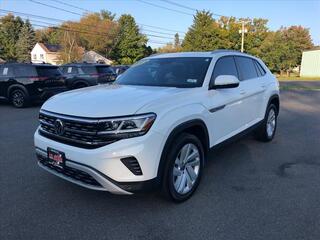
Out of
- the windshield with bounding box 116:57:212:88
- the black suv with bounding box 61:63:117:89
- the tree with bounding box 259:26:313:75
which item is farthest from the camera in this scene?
the tree with bounding box 259:26:313:75

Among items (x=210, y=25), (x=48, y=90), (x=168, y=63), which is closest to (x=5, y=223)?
(x=168, y=63)

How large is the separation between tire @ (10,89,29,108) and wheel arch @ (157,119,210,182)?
997 centimetres

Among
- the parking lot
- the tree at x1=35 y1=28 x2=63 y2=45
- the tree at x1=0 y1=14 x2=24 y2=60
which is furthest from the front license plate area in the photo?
the tree at x1=35 y1=28 x2=63 y2=45

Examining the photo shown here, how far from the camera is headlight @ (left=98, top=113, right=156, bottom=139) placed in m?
3.26

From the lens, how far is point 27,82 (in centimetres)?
1245

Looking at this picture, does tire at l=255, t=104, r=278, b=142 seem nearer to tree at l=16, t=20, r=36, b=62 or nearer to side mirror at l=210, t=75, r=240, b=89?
side mirror at l=210, t=75, r=240, b=89

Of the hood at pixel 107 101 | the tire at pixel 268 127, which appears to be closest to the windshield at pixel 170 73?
the hood at pixel 107 101

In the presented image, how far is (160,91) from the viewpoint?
13.0 ft

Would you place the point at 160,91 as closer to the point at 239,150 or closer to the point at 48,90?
the point at 239,150

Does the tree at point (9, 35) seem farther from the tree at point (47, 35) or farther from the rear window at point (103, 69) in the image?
the rear window at point (103, 69)

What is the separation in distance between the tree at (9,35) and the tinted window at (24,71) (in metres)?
67.5

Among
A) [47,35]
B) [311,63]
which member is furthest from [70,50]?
[47,35]

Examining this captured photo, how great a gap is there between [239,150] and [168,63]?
2.29 meters

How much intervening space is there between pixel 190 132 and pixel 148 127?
0.88m
